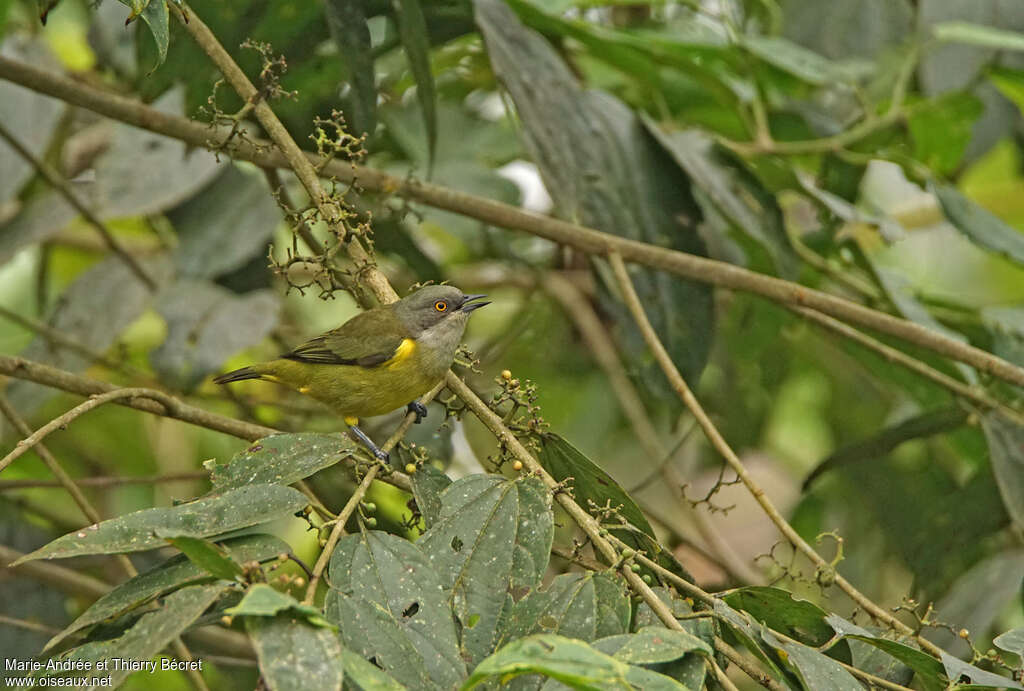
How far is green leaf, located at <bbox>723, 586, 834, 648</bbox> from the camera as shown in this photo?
2.09 metres

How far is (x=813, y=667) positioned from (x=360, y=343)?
166 cm

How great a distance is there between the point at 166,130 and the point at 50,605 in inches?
66.1

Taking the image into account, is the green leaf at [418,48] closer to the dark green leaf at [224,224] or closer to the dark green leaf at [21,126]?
the dark green leaf at [224,224]

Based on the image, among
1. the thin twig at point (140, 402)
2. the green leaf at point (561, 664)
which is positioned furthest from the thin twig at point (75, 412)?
the green leaf at point (561, 664)

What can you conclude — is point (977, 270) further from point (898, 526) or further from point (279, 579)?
point (279, 579)

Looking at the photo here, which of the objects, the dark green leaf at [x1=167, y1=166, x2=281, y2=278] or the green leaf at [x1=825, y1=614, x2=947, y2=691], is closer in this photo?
the green leaf at [x1=825, y1=614, x2=947, y2=691]

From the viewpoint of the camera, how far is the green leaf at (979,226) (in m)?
Answer: 3.50

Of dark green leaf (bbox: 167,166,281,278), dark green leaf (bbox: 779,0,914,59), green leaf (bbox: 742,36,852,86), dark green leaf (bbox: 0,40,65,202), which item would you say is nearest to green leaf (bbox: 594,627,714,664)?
dark green leaf (bbox: 167,166,281,278)

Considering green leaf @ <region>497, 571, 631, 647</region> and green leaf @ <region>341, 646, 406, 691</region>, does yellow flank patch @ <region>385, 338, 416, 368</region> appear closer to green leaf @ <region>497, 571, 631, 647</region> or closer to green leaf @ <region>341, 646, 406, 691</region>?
green leaf @ <region>497, 571, 631, 647</region>

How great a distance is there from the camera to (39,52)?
168 inches

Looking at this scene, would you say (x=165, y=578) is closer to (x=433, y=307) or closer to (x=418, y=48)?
(x=433, y=307)

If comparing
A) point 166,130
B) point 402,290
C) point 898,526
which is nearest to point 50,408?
point 402,290

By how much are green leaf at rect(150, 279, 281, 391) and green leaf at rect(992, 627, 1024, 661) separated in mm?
2105

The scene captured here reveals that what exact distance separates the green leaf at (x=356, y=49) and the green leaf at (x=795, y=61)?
62.2 inches
